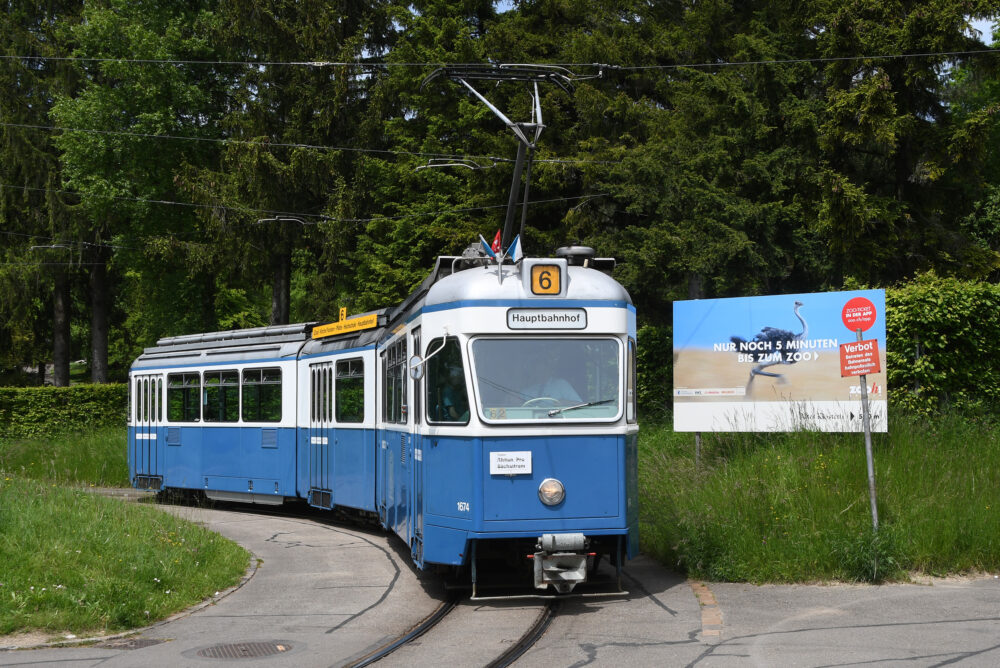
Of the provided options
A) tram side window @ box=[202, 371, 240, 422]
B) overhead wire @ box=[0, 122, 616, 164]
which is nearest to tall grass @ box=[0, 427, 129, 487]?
tram side window @ box=[202, 371, 240, 422]

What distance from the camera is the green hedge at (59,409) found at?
3381 cm

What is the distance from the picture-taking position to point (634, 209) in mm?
26500

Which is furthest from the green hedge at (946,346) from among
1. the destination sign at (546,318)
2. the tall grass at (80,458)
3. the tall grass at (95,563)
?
the tall grass at (80,458)

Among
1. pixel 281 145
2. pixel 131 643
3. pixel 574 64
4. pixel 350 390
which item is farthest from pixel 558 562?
pixel 281 145

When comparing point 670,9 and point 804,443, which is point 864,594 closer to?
point 804,443

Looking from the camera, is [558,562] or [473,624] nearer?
[473,624]

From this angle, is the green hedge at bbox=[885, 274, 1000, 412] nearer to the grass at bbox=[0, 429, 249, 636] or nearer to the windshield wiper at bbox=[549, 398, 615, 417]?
the windshield wiper at bbox=[549, 398, 615, 417]

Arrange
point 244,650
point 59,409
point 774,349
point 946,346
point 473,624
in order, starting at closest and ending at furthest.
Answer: point 244,650 → point 473,624 → point 774,349 → point 946,346 → point 59,409

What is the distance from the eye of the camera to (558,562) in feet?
32.7

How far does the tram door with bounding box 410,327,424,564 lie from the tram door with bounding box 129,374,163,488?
1209cm

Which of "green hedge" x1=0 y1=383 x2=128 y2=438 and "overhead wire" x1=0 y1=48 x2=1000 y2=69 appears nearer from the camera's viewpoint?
"overhead wire" x1=0 y1=48 x2=1000 y2=69

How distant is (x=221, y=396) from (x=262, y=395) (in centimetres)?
138

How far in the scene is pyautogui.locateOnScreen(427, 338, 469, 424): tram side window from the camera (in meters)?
10.3

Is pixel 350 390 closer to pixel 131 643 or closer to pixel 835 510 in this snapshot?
pixel 835 510
